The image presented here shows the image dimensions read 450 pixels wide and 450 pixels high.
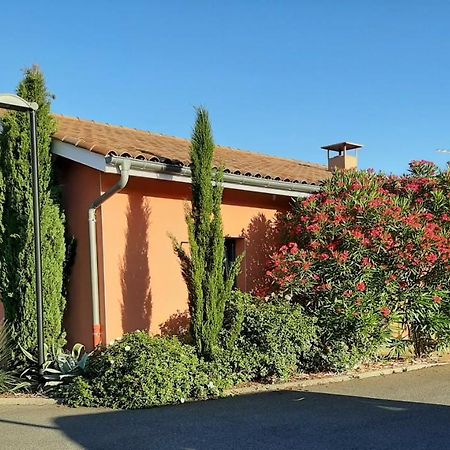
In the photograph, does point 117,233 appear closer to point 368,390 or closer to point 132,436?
point 132,436

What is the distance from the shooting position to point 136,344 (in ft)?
24.2

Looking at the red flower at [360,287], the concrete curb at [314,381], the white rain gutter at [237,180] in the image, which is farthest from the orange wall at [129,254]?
the red flower at [360,287]

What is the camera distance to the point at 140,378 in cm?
694

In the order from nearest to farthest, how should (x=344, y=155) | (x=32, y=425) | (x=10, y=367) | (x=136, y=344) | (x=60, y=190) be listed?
1. (x=32, y=425)
2. (x=136, y=344)
3. (x=10, y=367)
4. (x=60, y=190)
5. (x=344, y=155)

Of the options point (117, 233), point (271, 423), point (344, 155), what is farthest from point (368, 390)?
point (344, 155)

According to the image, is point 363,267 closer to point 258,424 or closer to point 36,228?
point 258,424

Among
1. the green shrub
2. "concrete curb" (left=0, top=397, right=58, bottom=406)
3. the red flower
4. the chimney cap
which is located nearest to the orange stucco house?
"concrete curb" (left=0, top=397, right=58, bottom=406)

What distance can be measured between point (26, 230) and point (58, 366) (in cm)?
197

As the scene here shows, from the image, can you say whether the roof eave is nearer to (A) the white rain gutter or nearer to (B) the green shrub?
(A) the white rain gutter

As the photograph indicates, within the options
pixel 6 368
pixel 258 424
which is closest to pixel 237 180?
pixel 258 424

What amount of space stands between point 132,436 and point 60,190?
4.32 meters

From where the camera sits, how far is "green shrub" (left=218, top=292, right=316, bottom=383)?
7992 millimetres

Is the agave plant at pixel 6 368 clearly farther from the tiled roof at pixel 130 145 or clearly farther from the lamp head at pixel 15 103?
the lamp head at pixel 15 103

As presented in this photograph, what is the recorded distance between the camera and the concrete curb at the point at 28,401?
718 cm
